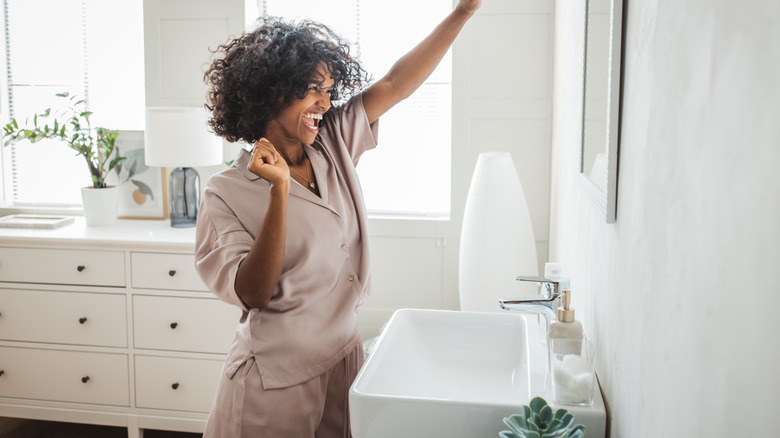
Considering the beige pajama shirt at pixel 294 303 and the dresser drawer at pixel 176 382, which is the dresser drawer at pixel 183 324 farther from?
the beige pajama shirt at pixel 294 303

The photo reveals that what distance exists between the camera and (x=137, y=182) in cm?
306

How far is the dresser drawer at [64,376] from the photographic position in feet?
8.52

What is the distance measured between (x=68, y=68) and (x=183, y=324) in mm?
1526

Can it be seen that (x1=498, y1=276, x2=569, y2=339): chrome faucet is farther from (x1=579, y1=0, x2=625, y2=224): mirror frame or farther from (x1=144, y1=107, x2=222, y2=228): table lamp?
(x1=144, y1=107, x2=222, y2=228): table lamp

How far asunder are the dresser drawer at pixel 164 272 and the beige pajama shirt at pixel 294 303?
3.75ft

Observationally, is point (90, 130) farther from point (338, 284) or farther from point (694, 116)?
point (694, 116)

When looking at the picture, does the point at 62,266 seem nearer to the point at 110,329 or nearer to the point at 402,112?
the point at 110,329

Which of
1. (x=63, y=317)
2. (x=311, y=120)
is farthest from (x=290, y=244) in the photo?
(x=63, y=317)

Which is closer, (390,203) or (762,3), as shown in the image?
(762,3)

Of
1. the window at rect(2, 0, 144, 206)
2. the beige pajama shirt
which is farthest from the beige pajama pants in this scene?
the window at rect(2, 0, 144, 206)

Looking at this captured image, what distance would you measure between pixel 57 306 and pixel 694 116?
8.70 feet

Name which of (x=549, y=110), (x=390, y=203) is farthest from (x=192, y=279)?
(x=549, y=110)

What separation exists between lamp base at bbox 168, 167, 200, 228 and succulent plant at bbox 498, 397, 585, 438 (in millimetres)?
2213

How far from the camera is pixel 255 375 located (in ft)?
4.53
